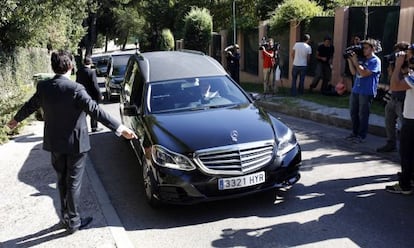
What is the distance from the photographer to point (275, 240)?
4.24m

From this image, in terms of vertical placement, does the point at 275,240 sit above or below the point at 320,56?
below

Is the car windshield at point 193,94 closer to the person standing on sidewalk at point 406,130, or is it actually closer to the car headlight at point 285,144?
the car headlight at point 285,144

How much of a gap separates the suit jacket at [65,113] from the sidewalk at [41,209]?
2.93 ft

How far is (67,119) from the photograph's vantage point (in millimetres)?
4203

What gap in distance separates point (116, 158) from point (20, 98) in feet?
16.6

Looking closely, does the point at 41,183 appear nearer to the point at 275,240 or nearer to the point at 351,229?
the point at 275,240

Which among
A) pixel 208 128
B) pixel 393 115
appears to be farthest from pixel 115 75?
pixel 208 128

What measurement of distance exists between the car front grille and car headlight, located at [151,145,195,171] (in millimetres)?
→ 117

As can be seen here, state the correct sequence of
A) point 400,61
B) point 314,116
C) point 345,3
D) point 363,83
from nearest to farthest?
1. point 400,61
2. point 363,83
3. point 314,116
4. point 345,3

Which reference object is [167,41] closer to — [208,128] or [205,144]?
[208,128]

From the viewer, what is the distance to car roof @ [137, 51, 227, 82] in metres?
6.65

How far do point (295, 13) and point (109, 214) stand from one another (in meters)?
11.5

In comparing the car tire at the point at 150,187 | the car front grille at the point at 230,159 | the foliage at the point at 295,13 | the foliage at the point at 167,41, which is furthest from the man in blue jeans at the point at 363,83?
the foliage at the point at 167,41

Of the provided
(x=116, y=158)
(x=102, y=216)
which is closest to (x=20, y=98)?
(x=116, y=158)
